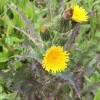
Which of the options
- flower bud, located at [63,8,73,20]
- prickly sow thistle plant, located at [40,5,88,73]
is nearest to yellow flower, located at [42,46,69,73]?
prickly sow thistle plant, located at [40,5,88,73]

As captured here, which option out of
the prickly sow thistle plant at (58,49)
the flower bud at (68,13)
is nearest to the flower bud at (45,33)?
the prickly sow thistle plant at (58,49)

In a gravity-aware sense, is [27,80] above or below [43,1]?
below

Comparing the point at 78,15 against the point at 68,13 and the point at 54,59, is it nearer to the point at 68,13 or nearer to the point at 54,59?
the point at 68,13

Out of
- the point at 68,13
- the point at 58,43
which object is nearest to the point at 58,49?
the point at 58,43

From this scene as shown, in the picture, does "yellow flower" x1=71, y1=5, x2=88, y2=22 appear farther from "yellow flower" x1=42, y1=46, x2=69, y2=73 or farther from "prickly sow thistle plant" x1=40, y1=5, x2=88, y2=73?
"yellow flower" x1=42, y1=46, x2=69, y2=73

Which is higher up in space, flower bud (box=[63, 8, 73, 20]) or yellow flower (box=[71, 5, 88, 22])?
yellow flower (box=[71, 5, 88, 22])

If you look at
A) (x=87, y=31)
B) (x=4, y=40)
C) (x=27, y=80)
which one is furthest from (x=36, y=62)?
(x=87, y=31)

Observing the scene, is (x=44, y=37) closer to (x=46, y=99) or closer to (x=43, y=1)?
(x=46, y=99)

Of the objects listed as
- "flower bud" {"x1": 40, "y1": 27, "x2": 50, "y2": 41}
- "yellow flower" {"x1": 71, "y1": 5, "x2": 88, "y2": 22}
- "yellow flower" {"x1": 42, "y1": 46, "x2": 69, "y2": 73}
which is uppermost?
"yellow flower" {"x1": 71, "y1": 5, "x2": 88, "y2": 22}
